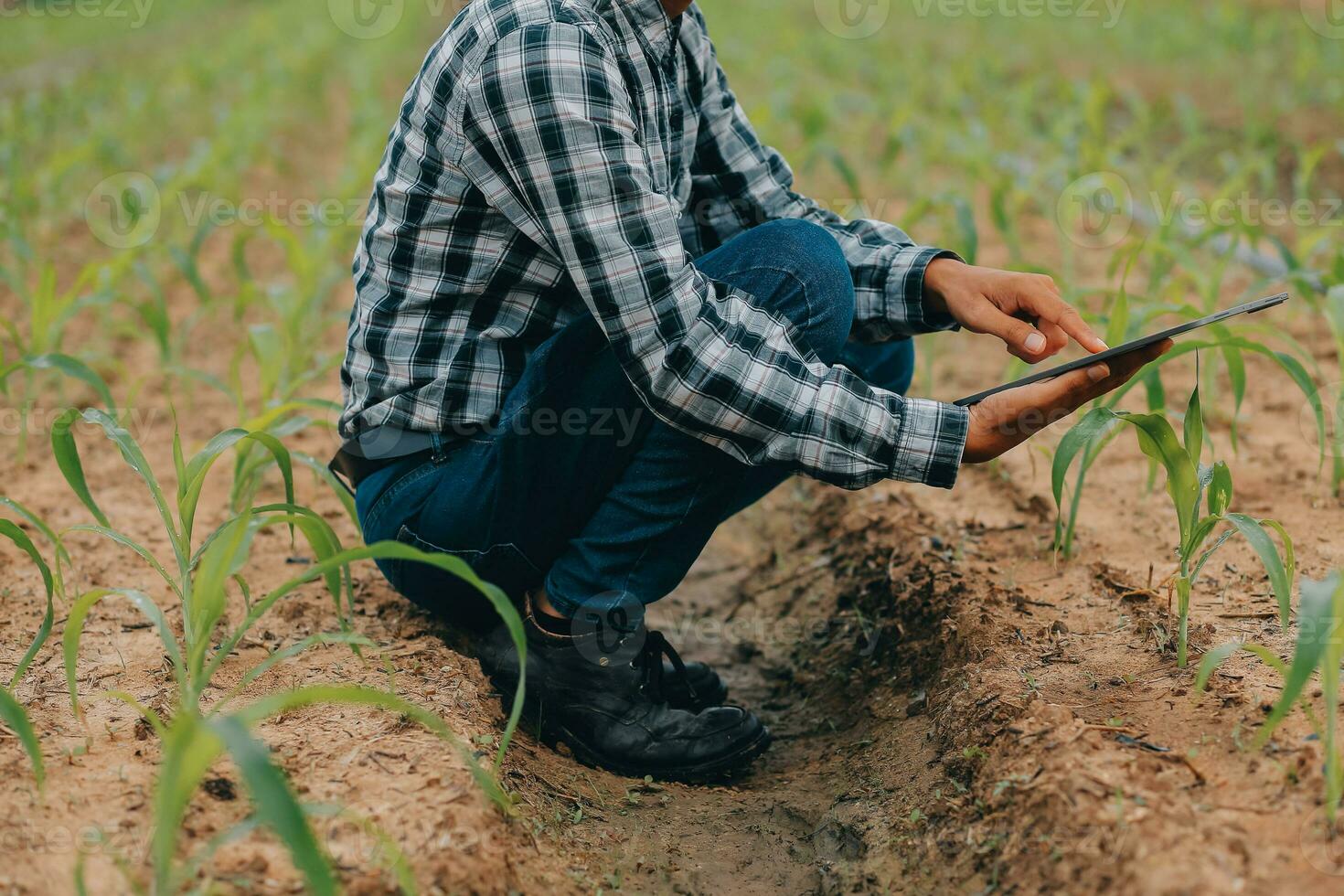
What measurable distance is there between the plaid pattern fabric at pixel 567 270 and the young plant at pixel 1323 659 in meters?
0.39

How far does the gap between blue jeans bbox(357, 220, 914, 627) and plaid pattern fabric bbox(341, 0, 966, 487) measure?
0.18 feet

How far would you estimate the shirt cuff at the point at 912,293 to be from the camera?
59.7 inches

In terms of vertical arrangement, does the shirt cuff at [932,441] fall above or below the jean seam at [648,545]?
above

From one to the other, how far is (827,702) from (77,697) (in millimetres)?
1057

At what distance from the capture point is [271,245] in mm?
3939
